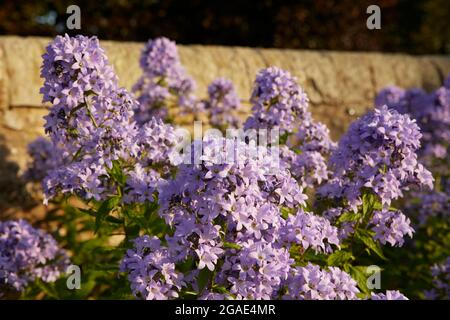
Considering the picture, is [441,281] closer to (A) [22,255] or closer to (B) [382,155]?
(B) [382,155]

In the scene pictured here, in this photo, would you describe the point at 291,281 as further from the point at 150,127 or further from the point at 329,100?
the point at 329,100

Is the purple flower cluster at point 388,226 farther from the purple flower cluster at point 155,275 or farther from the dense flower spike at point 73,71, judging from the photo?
the dense flower spike at point 73,71

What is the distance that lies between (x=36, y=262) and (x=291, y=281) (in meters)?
2.05

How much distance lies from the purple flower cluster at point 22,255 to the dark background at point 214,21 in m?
4.54

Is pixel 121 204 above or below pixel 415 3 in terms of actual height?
below

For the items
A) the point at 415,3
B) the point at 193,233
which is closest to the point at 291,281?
the point at 193,233

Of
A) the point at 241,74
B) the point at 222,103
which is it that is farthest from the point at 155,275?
the point at 241,74

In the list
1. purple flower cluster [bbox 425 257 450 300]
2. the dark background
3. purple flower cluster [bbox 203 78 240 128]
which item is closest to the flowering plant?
purple flower cluster [bbox 425 257 450 300]

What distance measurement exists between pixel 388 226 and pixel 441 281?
1.38 meters

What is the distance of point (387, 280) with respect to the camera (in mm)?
5410

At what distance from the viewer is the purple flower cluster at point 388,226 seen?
3662 millimetres

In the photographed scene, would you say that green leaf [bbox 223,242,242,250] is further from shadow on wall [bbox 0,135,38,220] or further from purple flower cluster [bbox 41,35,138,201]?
shadow on wall [bbox 0,135,38,220]

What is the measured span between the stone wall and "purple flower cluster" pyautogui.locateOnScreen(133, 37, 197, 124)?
0.81 meters
